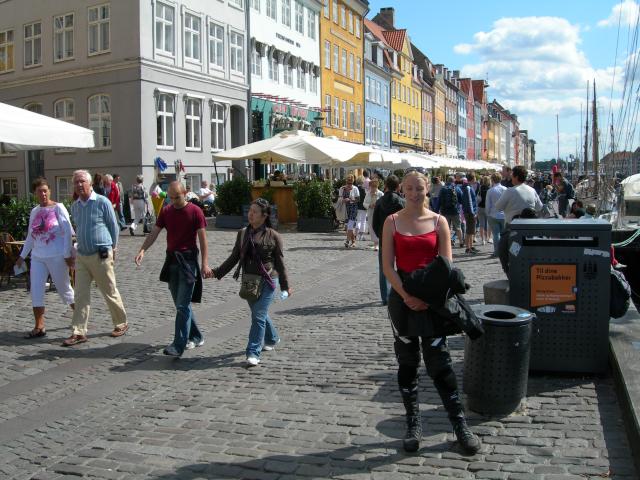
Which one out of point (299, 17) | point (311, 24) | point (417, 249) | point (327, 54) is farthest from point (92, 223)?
point (327, 54)

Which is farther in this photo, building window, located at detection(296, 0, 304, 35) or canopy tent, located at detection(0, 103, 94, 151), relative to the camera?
building window, located at detection(296, 0, 304, 35)

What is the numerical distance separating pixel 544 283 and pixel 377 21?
231 feet

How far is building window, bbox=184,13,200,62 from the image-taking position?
2883cm

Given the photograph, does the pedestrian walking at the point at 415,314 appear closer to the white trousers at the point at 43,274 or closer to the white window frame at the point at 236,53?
the white trousers at the point at 43,274

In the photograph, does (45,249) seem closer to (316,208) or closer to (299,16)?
(316,208)

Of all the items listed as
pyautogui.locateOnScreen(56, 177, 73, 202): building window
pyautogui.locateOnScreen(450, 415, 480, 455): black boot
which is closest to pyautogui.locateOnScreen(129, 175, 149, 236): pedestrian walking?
pyautogui.locateOnScreen(56, 177, 73, 202): building window

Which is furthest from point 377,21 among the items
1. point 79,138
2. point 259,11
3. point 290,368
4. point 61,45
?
point 290,368

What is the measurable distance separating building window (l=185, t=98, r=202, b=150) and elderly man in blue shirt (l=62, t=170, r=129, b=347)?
850 inches

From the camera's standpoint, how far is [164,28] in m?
27.4

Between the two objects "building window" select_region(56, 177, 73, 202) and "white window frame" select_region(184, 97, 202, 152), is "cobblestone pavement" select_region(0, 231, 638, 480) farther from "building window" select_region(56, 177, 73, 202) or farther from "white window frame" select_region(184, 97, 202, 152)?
"building window" select_region(56, 177, 73, 202)

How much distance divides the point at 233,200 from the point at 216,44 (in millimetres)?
11630

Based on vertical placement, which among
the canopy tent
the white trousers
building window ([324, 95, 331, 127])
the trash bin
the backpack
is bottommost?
the trash bin

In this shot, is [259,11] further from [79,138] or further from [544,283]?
[544,283]

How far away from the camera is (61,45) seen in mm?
28828
